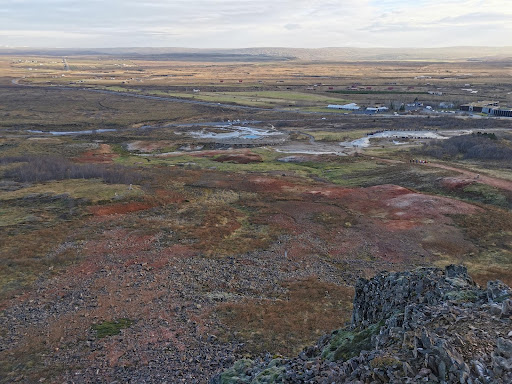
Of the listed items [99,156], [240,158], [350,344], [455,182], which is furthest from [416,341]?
[99,156]

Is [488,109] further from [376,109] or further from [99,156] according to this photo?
[99,156]

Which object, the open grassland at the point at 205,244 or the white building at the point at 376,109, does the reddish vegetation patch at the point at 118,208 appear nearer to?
the open grassland at the point at 205,244

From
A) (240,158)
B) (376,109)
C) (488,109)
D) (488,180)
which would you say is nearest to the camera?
(488,180)

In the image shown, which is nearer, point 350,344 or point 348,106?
point 350,344

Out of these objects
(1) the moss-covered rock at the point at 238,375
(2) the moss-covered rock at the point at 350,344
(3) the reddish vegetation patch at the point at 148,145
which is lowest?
(3) the reddish vegetation patch at the point at 148,145

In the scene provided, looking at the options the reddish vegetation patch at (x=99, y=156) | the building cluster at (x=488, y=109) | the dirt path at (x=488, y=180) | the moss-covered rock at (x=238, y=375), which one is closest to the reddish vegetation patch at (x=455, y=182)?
the dirt path at (x=488, y=180)
